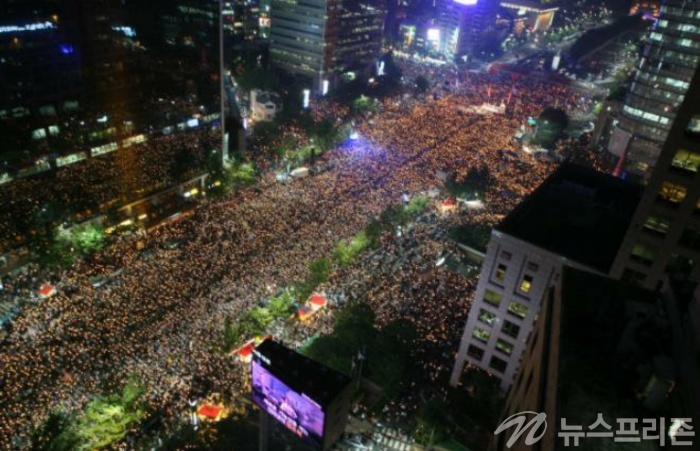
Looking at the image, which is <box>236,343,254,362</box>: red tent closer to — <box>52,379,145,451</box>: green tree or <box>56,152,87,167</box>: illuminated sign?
<box>52,379,145,451</box>: green tree

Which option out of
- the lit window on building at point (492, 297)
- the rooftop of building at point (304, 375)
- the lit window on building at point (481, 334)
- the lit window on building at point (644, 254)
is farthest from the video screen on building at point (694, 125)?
the rooftop of building at point (304, 375)

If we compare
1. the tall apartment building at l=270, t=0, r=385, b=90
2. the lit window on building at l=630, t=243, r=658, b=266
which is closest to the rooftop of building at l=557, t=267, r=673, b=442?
the lit window on building at l=630, t=243, r=658, b=266

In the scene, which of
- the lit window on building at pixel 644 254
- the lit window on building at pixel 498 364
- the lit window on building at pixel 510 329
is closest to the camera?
→ the lit window on building at pixel 644 254

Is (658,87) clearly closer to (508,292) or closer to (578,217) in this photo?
(578,217)

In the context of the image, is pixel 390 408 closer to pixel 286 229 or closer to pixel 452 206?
pixel 286 229
